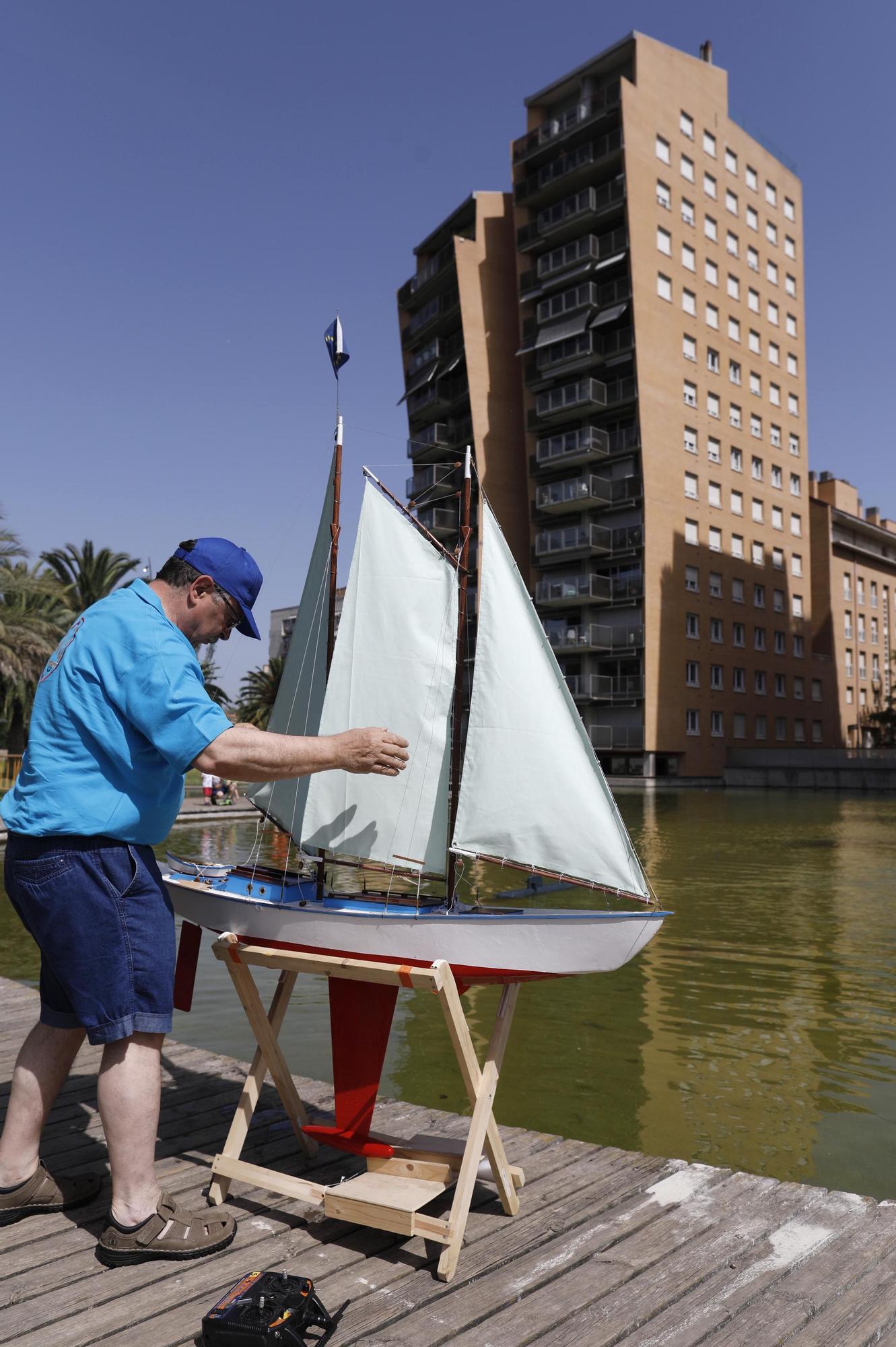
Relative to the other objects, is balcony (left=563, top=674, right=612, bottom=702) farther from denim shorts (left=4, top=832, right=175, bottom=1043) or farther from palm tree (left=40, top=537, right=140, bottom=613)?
denim shorts (left=4, top=832, right=175, bottom=1043)

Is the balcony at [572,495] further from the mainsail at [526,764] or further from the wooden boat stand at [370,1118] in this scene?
the wooden boat stand at [370,1118]

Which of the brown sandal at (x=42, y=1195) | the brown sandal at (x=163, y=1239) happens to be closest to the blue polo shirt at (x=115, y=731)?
the brown sandal at (x=163, y=1239)

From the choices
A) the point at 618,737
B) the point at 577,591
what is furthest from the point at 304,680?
the point at 577,591

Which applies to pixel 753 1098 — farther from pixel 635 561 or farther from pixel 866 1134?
pixel 635 561

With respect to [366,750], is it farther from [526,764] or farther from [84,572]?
[84,572]

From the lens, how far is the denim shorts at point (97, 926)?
3389mm

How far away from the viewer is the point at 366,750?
3.52 metres

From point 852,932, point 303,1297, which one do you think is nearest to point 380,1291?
point 303,1297

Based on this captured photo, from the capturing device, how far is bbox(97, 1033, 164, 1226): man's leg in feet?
11.1

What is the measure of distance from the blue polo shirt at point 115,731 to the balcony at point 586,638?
50.1 meters

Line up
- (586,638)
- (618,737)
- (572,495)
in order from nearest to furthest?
1. (618,737)
2. (586,638)
3. (572,495)

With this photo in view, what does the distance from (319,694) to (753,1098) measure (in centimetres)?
467

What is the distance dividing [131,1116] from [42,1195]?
0.81m

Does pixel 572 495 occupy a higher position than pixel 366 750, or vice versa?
pixel 572 495
